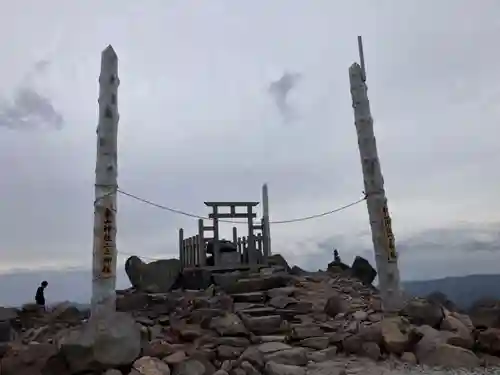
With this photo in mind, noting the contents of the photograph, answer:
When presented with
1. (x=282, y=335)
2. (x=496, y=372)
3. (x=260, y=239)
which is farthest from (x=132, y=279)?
(x=496, y=372)

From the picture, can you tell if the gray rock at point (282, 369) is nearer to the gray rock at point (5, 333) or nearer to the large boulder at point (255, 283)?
the gray rock at point (5, 333)

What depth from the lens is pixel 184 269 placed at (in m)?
14.6

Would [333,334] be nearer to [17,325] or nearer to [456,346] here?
[456,346]

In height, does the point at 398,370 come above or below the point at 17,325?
below

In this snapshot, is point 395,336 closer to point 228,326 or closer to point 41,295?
point 228,326

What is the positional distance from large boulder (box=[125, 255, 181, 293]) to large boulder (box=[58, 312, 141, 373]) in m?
7.09

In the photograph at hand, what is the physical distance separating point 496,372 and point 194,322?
499 cm

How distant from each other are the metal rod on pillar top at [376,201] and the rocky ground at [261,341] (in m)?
0.46

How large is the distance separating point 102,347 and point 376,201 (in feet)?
17.2

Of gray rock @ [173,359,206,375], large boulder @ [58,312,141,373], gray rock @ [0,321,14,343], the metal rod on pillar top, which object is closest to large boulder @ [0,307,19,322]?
gray rock @ [0,321,14,343]

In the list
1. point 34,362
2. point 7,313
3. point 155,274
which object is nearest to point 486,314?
point 34,362

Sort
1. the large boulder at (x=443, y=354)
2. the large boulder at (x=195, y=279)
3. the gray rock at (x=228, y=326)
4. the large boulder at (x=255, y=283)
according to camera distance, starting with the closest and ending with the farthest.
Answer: the large boulder at (x=443, y=354) < the gray rock at (x=228, y=326) < the large boulder at (x=255, y=283) < the large boulder at (x=195, y=279)

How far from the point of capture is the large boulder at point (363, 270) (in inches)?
663

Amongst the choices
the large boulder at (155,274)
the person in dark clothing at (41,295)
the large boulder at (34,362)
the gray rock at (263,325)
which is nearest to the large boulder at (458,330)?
the gray rock at (263,325)
